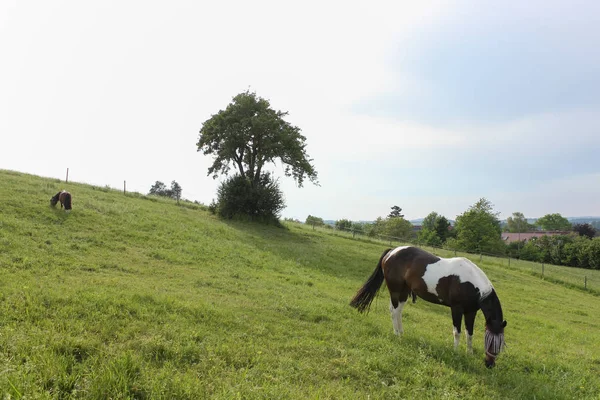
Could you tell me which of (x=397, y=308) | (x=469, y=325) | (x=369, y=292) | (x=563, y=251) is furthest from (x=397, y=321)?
(x=563, y=251)

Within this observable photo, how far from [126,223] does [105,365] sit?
551 inches

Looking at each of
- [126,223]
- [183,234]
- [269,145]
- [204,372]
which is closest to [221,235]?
[183,234]

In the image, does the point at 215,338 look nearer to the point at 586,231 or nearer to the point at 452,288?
the point at 452,288

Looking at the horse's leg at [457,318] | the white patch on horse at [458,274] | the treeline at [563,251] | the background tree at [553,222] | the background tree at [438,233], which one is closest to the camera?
the white patch on horse at [458,274]

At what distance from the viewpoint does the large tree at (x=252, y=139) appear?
3103 centimetres

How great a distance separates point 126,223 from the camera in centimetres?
1622

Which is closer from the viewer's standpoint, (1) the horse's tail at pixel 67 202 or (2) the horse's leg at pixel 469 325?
(2) the horse's leg at pixel 469 325

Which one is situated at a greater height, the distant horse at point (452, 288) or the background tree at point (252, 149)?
the background tree at point (252, 149)

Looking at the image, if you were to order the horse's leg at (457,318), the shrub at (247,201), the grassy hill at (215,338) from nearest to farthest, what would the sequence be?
the grassy hill at (215,338), the horse's leg at (457,318), the shrub at (247,201)

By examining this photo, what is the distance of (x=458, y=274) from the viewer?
6328mm

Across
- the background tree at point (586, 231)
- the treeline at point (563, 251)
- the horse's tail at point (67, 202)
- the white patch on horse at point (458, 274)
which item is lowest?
the treeline at point (563, 251)

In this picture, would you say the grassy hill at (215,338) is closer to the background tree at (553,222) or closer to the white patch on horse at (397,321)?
the white patch on horse at (397,321)

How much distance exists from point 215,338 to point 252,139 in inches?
1117

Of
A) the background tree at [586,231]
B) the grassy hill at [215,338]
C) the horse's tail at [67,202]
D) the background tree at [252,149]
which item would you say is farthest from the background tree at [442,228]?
the horse's tail at [67,202]
